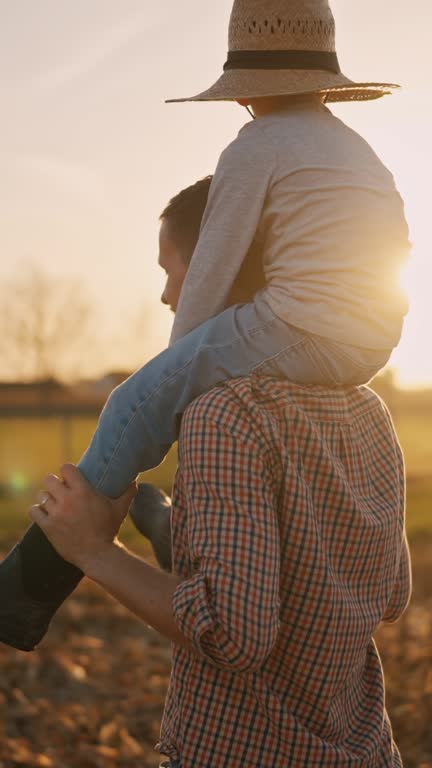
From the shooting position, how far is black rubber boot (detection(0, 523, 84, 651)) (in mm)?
2180

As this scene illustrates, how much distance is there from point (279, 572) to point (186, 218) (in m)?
0.85

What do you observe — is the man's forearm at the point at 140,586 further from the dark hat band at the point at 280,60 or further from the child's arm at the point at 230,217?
the dark hat band at the point at 280,60

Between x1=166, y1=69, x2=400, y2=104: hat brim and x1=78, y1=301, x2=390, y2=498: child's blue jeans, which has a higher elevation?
x1=166, y1=69, x2=400, y2=104: hat brim

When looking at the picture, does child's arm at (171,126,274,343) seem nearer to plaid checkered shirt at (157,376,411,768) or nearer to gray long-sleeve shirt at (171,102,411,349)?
gray long-sleeve shirt at (171,102,411,349)

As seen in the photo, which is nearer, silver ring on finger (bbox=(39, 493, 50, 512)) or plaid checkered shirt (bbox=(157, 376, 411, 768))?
plaid checkered shirt (bbox=(157, 376, 411, 768))

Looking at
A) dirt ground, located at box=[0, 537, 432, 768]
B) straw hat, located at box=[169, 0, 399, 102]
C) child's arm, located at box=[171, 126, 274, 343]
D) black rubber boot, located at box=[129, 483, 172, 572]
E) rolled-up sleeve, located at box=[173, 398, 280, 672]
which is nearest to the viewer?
rolled-up sleeve, located at box=[173, 398, 280, 672]

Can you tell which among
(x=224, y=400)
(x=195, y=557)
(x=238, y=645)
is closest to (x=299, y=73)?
(x=224, y=400)

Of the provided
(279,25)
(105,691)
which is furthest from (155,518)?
(105,691)

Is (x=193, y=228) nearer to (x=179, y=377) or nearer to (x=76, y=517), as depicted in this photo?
(x=179, y=377)

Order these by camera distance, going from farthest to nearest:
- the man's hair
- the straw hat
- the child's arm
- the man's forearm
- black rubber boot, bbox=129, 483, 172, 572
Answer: black rubber boot, bbox=129, 483, 172, 572, the man's hair, the straw hat, the child's arm, the man's forearm

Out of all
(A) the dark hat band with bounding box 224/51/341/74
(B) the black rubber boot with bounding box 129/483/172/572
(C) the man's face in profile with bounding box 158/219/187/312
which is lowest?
(B) the black rubber boot with bounding box 129/483/172/572

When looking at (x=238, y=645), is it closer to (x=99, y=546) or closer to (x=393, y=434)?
(x=99, y=546)

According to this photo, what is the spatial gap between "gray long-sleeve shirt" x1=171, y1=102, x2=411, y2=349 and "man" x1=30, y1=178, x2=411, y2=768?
0.17 meters

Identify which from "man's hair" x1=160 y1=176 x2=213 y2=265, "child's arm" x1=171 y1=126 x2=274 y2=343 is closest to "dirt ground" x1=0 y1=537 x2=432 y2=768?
"man's hair" x1=160 y1=176 x2=213 y2=265
